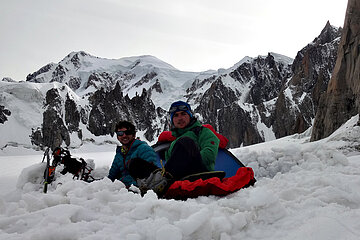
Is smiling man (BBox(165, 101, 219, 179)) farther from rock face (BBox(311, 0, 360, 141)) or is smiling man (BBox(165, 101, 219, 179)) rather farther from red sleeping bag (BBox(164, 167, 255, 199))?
rock face (BBox(311, 0, 360, 141))

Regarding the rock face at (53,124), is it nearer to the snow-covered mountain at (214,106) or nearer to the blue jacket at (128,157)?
the snow-covered mountain at (214,106)

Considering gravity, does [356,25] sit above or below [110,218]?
above

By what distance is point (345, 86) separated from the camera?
1375 cm

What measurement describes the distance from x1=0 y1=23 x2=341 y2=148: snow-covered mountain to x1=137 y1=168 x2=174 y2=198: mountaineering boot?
124ft

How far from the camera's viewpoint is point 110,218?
172 cm

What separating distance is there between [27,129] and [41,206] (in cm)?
6083

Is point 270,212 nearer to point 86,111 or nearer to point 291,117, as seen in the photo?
point 291,117

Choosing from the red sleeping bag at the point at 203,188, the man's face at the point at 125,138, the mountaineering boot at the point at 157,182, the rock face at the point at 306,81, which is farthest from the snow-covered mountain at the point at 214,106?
the mountaineering boot at the point at 157,182

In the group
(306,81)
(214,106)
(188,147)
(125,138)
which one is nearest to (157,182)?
(188,147)

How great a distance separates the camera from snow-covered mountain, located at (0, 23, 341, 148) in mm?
54625

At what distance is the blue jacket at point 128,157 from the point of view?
367 centimetres

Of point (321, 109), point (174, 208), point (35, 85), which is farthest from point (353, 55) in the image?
point (35, 85)

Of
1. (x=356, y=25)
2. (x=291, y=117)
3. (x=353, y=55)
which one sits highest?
(x=356, y=25)

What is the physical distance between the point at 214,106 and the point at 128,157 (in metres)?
88.0
